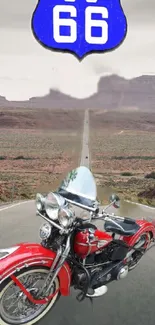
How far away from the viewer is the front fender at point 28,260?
1300mm

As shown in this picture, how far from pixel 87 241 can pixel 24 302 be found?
312 millimetres

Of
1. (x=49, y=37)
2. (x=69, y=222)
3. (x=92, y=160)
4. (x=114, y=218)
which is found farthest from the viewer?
(x=92, y=160)

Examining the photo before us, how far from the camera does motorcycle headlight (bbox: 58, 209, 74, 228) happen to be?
4.36 feet

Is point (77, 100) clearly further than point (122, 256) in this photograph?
Yes

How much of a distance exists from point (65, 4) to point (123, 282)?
4.25 feet

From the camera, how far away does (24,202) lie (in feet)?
8.00

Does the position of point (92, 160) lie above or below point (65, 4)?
below

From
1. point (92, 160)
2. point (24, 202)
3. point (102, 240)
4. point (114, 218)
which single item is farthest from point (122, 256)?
point (24, 202)

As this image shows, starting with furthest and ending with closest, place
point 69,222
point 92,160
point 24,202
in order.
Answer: point 24,202 < point 92,160 < point 69,222

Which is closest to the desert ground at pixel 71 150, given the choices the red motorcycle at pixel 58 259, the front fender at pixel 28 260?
the red motorcycle at pixel 58 259

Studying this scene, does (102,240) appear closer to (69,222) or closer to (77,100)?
(69,222)

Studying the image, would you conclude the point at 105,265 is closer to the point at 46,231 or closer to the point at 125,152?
the point at 46,231

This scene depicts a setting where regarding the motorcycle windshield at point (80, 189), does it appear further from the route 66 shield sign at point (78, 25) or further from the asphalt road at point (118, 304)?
the route 66 shield sign at point (78, 25)

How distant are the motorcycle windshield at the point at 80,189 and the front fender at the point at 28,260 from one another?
8.0 inches
